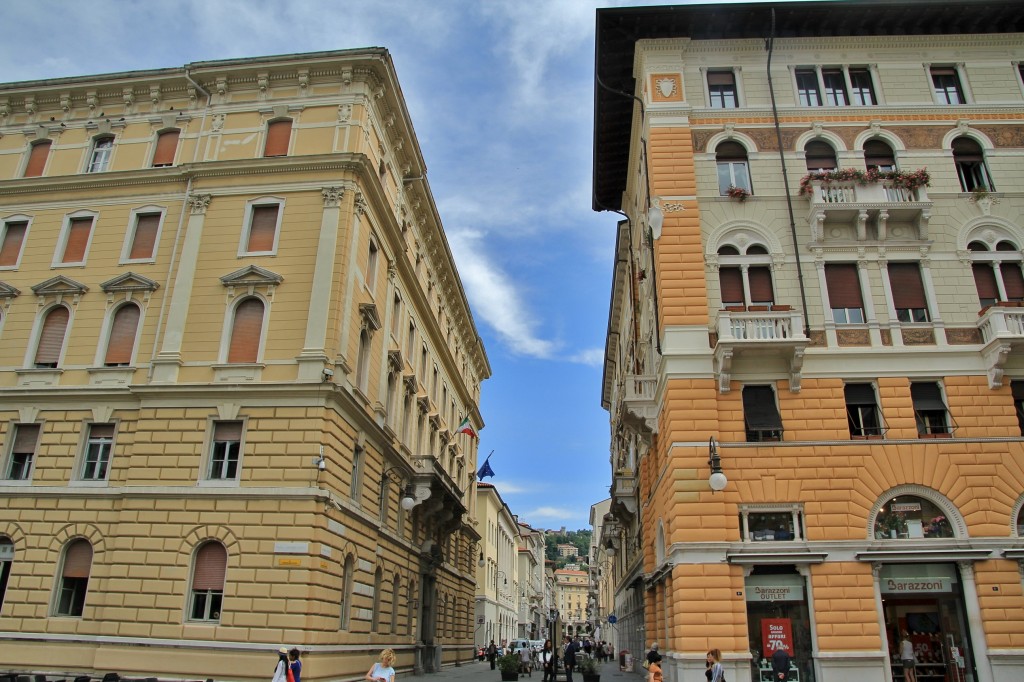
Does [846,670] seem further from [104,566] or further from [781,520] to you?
[104,566]

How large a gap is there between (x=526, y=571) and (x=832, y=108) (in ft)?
308

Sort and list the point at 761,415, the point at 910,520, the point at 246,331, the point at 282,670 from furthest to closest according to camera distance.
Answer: the point at 246,331 < the point at 761,415 < the point at 910,520 < the point at 282,670

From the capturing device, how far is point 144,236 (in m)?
25.8

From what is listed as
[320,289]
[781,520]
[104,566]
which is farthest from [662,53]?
[104,566]

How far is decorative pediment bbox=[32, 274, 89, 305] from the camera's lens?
25094 mm

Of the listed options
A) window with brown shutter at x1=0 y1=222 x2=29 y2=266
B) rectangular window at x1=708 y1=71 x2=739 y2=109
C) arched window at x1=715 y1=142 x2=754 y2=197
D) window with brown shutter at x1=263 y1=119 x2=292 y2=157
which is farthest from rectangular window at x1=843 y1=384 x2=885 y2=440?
window with brown shutter at x1=0 y1=222 x2=29 y2=266

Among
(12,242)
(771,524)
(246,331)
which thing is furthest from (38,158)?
(771,524)

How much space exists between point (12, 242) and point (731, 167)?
25.9m

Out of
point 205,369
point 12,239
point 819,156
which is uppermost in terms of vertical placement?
point 819,156

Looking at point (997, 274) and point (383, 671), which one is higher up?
point (997, 274)

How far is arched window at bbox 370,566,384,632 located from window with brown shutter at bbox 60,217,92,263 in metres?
15.4

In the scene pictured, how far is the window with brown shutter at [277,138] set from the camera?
2566 cm

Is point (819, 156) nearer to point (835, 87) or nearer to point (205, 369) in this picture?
point (835, 87)

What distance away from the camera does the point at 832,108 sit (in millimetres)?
24016
